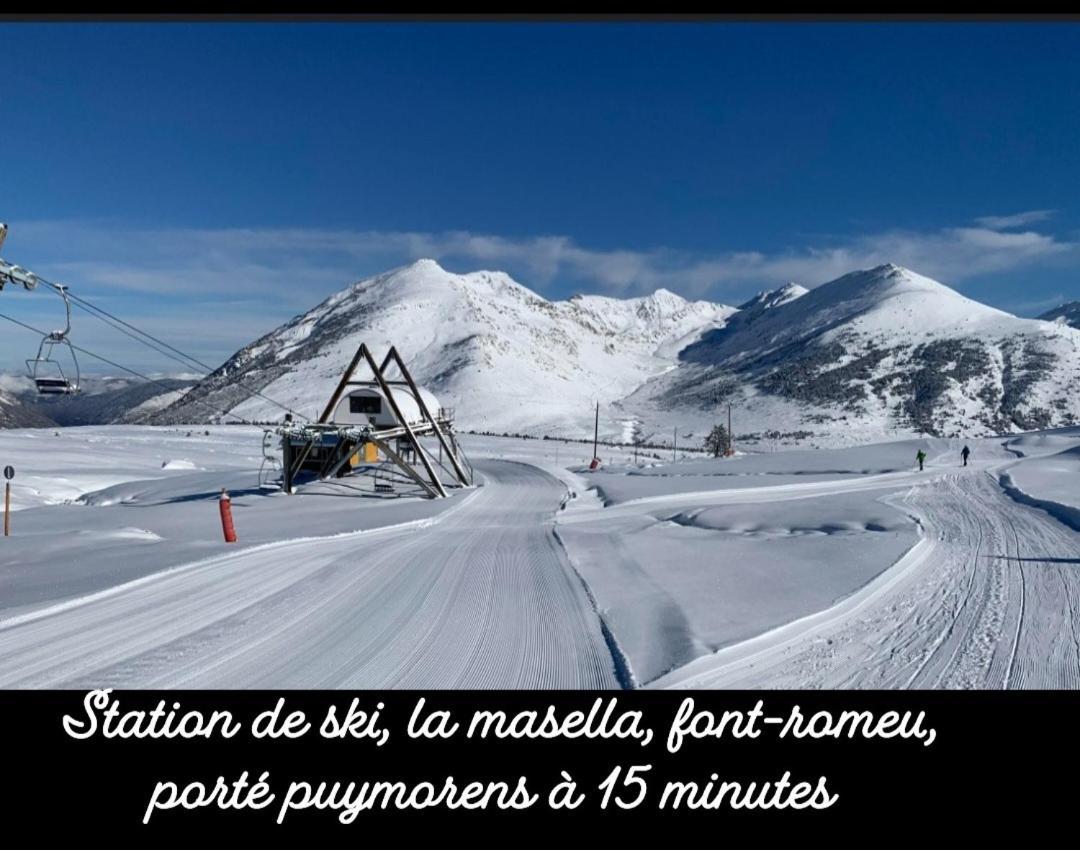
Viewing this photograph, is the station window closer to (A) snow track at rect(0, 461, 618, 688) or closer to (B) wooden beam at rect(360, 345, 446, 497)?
(B) wooden beam at rect(360, 345, 446, 497)

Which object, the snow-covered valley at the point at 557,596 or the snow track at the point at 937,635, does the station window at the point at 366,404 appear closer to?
the snow-covered valley at the point at 557,596

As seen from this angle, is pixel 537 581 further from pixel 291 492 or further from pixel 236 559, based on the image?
pixel 291 492

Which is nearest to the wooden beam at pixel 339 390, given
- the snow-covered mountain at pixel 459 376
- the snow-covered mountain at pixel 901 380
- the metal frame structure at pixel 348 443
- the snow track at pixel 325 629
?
the metal frame structure at pixel 348 443

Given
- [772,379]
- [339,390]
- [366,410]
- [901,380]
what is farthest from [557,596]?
[772,379]

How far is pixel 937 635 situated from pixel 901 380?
13340cm

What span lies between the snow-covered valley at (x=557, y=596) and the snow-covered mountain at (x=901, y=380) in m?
91.1

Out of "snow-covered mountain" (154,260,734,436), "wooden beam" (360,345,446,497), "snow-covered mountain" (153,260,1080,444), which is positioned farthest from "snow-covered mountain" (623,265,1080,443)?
"wooden beam" (360,345,446,497)

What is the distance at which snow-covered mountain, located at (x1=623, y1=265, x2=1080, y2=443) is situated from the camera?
103750 mm

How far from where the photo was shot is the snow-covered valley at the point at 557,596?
568 cm

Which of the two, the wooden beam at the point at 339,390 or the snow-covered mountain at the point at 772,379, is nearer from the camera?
the wooden beam at the point at 339,390

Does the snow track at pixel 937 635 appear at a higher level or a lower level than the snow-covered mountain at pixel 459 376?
lower

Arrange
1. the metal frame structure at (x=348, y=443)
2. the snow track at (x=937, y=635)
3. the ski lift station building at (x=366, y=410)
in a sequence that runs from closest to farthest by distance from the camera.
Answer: the snow track at (x=937, y=635) → the metal frame structure at (x=348, y=443) → the ski lift station building at (x=366, y=410)

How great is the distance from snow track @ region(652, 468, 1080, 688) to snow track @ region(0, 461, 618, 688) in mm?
1598

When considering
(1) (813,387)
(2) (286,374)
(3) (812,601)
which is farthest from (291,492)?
(2) (286,374)
